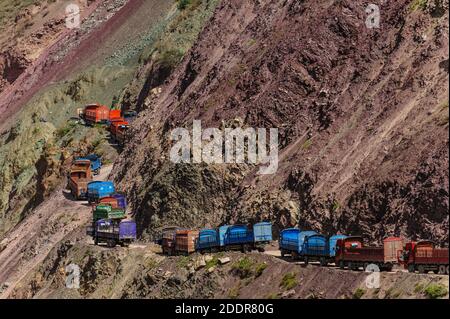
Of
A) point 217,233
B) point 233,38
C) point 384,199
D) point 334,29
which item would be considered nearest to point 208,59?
point 233,38

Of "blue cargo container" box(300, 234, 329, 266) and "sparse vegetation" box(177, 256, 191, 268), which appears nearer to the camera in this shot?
"blue cargo container" box(300, 234, 329, 266)

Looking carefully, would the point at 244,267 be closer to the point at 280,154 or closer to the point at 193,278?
the point at 193,278

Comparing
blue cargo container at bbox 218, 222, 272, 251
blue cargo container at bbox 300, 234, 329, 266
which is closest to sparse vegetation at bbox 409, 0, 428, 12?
blue cargo container at bbox 218, 222, 272, 251

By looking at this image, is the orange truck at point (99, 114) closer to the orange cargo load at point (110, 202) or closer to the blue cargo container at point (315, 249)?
the orange cargo load at point (110, 202)

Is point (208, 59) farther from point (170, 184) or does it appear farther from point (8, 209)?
point (8, 209)

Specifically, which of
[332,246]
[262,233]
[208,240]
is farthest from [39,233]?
[332,246]

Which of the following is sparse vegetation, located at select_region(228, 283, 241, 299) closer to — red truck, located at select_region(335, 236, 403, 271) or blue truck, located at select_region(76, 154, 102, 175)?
red truck, located at select_region(335, 236, 403, 271)
